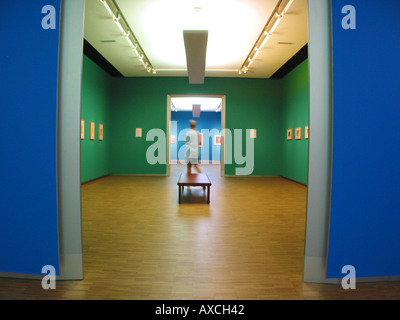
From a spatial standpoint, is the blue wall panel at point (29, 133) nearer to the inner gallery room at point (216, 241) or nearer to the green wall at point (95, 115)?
the inner gallery room at point (216, 241)

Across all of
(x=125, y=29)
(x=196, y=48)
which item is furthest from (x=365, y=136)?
(x=125, y=29)

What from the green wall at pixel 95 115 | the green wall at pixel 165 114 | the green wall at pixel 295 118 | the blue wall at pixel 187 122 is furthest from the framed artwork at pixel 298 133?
the blue wall at pixel 187 122

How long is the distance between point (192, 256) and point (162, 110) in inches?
334

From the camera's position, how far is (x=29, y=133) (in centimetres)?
218

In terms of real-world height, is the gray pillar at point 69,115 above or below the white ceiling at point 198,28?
below

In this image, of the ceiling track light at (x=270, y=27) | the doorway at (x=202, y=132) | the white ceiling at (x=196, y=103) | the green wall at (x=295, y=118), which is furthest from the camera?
the doorway at (x=202, y=132)

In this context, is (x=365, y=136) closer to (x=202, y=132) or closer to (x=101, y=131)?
(x=101, y=131)

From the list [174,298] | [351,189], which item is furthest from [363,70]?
[174,298]

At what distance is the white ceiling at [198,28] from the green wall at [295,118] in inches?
33.9

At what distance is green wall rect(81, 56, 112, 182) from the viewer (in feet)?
26.6

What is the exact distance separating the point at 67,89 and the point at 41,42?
0.47 meters

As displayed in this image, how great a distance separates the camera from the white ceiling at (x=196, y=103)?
46.7 ft

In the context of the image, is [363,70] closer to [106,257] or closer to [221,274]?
[221,274]

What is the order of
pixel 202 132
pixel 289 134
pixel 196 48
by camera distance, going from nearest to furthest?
1. pixel 196 48
2. pixel 289 134
3. pixel 202 132
